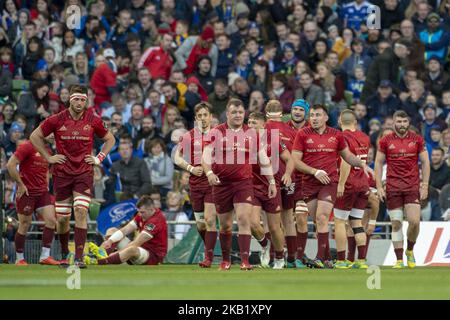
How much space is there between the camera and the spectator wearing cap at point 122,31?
101ft

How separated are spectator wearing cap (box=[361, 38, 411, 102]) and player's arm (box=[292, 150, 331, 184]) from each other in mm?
9187

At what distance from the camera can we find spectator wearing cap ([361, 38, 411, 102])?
94.7 ft

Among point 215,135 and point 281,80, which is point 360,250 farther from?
point 281,80

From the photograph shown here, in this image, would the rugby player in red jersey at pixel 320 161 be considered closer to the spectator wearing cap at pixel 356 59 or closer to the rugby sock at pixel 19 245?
the rugby sock at pixel 19 245

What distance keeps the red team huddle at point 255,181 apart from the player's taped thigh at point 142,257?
2 centimetres

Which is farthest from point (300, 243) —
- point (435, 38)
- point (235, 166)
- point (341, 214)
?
point (435, 38)

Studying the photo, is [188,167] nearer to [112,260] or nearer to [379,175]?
[112,260]

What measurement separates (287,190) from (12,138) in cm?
874

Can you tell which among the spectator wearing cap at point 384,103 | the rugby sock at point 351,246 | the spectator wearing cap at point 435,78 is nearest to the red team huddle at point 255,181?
the rugby sock at point 351,246

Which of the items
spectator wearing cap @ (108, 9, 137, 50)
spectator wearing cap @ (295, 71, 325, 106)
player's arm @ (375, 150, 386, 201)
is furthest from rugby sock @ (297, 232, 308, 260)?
spectator wearing cap @ (108, 9, 137, 50)

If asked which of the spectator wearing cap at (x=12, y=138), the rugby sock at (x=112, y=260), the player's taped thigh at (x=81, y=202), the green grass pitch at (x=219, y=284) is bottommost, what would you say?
the rugby sock at (x=112, y=260)

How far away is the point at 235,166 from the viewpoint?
59.9ft

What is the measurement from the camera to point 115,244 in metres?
22.8

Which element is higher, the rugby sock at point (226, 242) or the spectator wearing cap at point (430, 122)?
the spectator wearing cap at point (430, 122)
